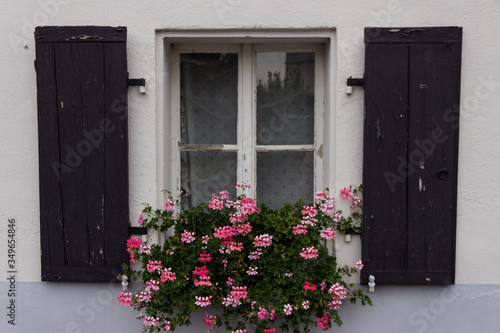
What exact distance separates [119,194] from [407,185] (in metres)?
1.75

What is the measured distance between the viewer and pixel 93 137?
249cm

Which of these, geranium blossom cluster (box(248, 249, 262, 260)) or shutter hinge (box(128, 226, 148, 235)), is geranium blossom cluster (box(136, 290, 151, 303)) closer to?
shutter hinge (box(128, 226, 148, 235))

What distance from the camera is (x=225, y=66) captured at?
2.79 metres

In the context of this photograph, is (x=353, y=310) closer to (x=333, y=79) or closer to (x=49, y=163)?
(x=333, y=79)

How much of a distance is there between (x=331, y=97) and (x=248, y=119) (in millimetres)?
566

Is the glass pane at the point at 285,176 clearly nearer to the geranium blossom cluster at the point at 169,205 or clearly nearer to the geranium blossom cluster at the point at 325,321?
the geranium blossom cluster at the point at 169,205

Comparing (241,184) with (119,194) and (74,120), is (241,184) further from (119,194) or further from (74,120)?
(74,120)

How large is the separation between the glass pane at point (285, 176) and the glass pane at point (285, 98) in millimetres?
96

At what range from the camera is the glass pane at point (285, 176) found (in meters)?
2.81

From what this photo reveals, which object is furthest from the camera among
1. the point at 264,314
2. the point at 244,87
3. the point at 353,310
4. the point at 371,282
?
the point at 244,87

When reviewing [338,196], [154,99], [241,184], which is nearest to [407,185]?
[338,196]

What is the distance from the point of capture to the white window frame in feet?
8.42

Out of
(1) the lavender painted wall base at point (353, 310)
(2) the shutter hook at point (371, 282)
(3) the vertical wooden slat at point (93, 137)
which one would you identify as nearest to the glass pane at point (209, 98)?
(3) the vertical wooden slat at point (93, 137)

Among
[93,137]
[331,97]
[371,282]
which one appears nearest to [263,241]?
[371,282]
